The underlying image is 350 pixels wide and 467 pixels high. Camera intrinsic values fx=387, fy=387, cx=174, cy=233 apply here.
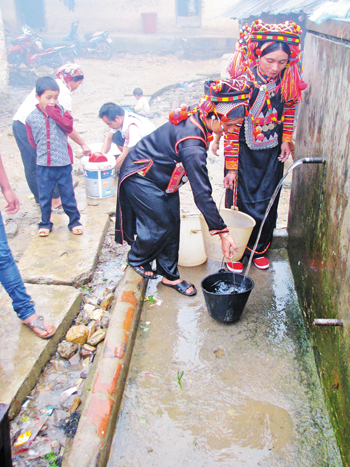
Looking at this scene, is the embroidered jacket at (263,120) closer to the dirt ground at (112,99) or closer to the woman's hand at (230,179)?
the woman's hand at (230,179)

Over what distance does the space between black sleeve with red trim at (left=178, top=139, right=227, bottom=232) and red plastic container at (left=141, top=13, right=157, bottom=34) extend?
18196 mm

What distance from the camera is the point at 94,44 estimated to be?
1658 cm

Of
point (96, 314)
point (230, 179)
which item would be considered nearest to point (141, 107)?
point (230, 179)

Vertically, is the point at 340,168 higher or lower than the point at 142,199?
higher

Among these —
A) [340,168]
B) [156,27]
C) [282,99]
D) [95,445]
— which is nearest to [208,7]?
[156,27]

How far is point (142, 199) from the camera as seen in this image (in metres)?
3.02

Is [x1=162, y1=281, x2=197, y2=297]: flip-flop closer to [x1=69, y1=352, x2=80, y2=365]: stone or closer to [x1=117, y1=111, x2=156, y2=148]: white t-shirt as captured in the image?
[x1=69, y1=352, x2=80, y2=365]: stone

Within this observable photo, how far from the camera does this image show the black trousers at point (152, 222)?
9.86 ft

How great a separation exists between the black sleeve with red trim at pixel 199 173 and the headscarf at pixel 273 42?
1063 mm

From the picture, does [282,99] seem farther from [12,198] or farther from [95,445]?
[95,445]

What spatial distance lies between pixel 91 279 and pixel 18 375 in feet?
4.62

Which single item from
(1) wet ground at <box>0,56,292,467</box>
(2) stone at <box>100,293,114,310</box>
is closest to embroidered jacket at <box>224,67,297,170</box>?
(1) wet ground at <box>0,56,292,467</box>

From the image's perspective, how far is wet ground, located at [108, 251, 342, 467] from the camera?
6.86ft

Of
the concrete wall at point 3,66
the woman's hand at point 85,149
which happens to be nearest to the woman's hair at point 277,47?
the woman's hand at point 85,149
